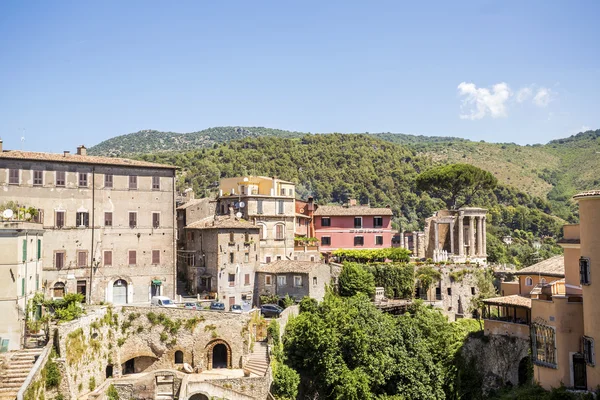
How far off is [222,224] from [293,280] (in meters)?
7.81

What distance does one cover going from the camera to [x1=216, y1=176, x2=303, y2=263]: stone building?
182ft

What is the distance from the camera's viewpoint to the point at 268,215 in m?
56.0

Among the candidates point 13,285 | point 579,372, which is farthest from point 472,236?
point 13,285

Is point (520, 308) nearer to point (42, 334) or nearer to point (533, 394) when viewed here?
point (533, 394)

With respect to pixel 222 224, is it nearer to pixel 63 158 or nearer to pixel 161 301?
pixel 161 301

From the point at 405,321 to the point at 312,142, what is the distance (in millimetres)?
83848

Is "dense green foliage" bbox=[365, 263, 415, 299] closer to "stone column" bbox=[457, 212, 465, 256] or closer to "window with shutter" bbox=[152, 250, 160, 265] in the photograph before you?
"stone column" bbox=[457, 212, 465, 256]

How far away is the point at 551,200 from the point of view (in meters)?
128

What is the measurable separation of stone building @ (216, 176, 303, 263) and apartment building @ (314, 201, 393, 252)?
6867 millimetres

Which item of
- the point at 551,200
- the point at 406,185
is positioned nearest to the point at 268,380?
the point at 406,185

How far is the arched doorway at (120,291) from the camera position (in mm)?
45938

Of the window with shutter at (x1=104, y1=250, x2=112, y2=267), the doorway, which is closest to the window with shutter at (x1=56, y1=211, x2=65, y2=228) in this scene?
the window with shutter at (x1=104, y1=250, x2=112, y2=267)

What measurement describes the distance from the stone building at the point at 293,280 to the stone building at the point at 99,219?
8.06 meters

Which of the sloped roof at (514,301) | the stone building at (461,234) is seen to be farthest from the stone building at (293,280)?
the stone building at (461,234)
